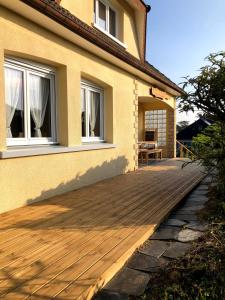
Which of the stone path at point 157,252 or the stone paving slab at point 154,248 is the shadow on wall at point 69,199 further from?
the stone path at point 157,252

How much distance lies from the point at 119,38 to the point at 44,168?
642cm

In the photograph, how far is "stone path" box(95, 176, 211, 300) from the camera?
2543mm

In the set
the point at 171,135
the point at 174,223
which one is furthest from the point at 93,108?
the point at 171,135

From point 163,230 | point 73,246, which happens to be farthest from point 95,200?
point 73,246

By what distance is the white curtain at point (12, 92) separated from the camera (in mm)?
5215

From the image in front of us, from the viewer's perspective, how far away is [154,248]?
345 centimetres

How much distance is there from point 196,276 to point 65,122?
4.54 m

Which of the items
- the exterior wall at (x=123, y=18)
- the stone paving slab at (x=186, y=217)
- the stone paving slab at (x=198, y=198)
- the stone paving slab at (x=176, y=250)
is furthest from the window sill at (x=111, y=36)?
the stone paving slab at (x=176, y=250)

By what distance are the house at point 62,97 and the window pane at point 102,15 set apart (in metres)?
0.04

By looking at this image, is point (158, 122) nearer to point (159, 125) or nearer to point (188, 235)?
point (159, 125)

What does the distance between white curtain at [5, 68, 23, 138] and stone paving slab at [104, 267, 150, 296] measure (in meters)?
3.51

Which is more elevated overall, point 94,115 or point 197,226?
point 94,115

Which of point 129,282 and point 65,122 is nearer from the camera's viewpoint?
point 129,282

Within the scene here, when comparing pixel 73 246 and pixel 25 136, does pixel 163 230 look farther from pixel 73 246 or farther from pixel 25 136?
pixel 25 136
